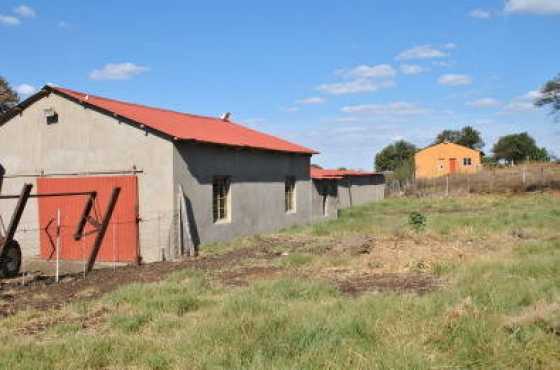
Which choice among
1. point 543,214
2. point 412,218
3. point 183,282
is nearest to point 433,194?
point 543,214

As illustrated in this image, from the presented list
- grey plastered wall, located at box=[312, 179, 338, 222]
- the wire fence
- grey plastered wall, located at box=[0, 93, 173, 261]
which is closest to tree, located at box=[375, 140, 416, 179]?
the wire fence

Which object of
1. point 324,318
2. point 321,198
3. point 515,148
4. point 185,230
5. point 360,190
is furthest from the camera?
point 515,148

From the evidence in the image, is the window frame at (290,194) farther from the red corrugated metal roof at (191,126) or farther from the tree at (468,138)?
the tree at (468,138)

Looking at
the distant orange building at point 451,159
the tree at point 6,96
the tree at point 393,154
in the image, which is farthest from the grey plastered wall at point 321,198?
the tree at point 393,154

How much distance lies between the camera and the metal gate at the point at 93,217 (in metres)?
16.5

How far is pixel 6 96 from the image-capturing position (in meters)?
39.4

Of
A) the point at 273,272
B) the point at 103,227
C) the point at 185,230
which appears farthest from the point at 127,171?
the point at 273,272

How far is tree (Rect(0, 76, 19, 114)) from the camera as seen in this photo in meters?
38.9

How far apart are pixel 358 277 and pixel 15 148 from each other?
43.3 ft

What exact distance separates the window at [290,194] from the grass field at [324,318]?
10.6m

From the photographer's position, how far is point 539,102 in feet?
Answer: 132

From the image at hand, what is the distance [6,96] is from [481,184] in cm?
3451

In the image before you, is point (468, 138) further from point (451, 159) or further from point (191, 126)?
point (191, 126)

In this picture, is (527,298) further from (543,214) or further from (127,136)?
(543,214)
